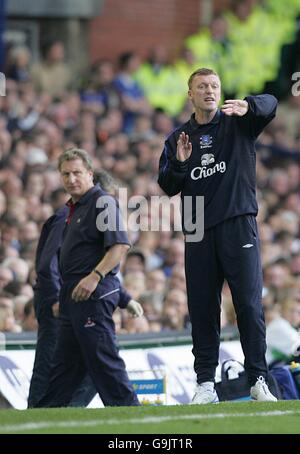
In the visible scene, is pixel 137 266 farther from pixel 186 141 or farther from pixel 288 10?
pixel 288 10

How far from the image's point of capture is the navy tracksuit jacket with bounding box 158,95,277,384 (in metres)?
10.7

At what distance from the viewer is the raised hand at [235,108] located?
10.6 m

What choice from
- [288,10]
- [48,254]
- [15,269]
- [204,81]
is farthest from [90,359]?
[288,10]

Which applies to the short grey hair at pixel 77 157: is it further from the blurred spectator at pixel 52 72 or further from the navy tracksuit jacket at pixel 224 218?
the blurred spectator at pixel 52 72

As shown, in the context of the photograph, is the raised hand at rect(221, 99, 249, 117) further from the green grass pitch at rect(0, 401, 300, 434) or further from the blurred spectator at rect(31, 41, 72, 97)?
the blurred spectator at rect(31, 41, 72, 97)

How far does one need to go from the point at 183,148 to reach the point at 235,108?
0.47 metres

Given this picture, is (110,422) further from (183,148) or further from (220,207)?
(183,148)

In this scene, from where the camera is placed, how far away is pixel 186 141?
10.8 meters

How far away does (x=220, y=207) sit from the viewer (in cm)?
1074

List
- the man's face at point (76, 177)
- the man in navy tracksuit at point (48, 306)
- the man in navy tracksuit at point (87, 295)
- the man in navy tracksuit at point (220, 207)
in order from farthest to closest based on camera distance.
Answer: the man in navy tracksuit at point (48, 306)
the man's face at point (76, 177)
the man in navy tracksuit at point (87, 295)
the man in navy tracksuit at point (220, 207)

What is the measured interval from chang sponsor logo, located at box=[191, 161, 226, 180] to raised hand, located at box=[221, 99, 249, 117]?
37cm

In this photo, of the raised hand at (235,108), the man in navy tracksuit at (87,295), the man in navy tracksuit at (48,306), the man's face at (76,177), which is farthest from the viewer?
the man in navy tracksuit at (48,306)

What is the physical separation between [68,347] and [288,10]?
16.7 meters

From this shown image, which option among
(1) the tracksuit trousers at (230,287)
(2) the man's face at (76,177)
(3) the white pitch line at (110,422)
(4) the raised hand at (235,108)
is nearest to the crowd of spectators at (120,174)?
(2) the man's face at (76,177)
